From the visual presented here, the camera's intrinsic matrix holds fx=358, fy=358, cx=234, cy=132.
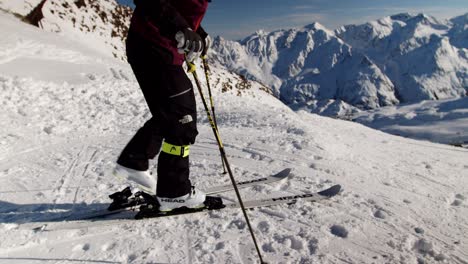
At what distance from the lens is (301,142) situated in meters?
7.60

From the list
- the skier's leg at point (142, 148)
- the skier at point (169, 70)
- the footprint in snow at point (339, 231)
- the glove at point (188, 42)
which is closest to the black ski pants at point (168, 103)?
the skier at point (169, 70)

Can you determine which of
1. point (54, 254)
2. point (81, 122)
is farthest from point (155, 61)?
point (81, 122)

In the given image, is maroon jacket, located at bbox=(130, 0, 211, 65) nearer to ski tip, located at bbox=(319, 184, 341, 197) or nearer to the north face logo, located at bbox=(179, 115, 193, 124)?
the north face logo, located at bbox=(179, 115, 193, 124)

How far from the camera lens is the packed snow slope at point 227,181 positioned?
11.6 feet

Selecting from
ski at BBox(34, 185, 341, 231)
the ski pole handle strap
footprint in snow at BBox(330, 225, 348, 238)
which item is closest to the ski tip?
ski at BBox(34, 185, 341, 231)

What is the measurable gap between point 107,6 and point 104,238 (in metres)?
27.4

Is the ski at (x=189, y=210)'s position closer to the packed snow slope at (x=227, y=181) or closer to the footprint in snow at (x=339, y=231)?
the packed snow slope at (x=227, y=181)

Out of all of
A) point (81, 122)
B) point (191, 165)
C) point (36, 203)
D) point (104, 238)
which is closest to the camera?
point (104, 238)

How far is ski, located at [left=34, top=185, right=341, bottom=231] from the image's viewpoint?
3.94 meters

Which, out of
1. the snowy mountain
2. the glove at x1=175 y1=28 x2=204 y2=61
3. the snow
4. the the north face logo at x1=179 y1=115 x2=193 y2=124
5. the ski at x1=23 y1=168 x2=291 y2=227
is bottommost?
the snow

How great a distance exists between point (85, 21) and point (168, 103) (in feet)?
69.2

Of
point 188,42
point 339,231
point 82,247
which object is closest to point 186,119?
point 188,42

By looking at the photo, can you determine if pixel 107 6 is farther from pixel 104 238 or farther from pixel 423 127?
pixel 423 127

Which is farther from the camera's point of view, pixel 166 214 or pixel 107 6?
pixel 107 6
